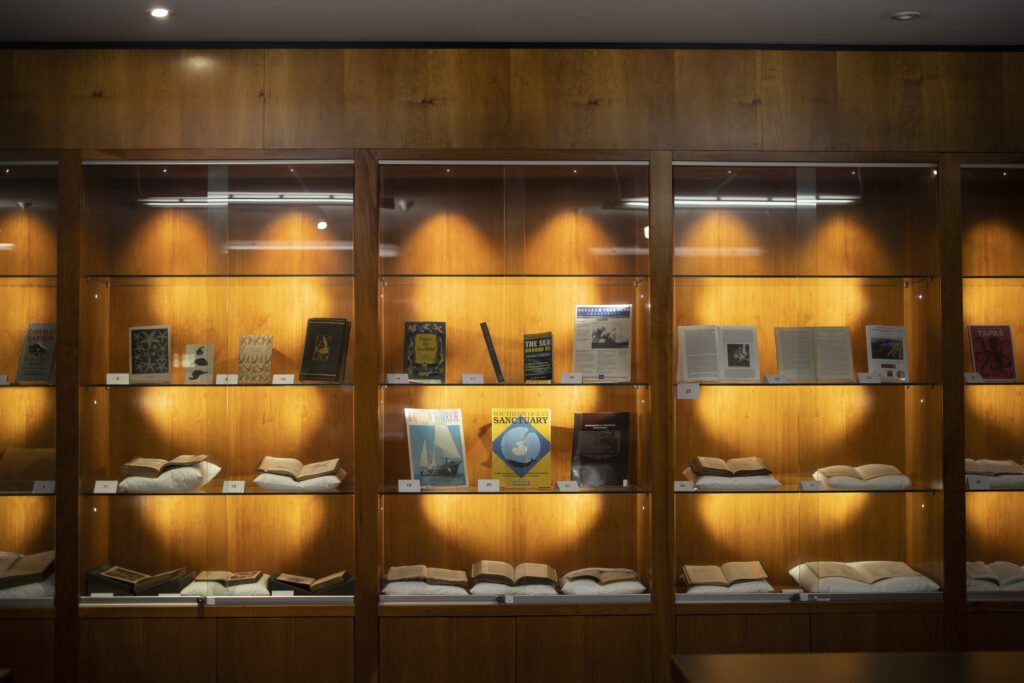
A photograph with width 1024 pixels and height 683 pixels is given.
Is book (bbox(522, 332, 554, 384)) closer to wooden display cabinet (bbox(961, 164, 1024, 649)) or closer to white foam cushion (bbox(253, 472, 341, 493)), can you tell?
white foam cushion (bbox(253, 472, 341, 493))

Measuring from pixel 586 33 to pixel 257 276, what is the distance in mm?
1931

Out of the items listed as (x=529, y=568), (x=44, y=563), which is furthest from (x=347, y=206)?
(x=44, y=563)

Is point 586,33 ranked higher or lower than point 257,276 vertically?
higher

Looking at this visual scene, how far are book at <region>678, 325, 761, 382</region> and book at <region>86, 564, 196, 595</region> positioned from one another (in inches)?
99.5

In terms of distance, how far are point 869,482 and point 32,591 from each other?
3.93 meters

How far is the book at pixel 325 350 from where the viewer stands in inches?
134

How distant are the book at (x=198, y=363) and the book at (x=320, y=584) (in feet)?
3.31

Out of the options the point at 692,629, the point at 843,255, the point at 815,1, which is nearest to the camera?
the point at 815,1

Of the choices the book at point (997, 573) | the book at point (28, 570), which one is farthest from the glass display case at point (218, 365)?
the book at point (997, 573)

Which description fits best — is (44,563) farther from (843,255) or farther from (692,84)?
(843,255)

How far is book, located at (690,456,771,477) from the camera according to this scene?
344 cm

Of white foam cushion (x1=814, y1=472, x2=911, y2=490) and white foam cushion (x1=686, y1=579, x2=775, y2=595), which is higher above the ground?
white foam cushion (x1=814, y1=472, x2=911, y2=490)

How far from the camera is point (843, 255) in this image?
3523 millimetres

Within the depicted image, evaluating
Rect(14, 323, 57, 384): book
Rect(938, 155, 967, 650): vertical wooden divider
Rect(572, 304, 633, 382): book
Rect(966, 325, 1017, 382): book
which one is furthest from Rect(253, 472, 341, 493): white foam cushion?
Rect(966, 325, 1017, 382): book
